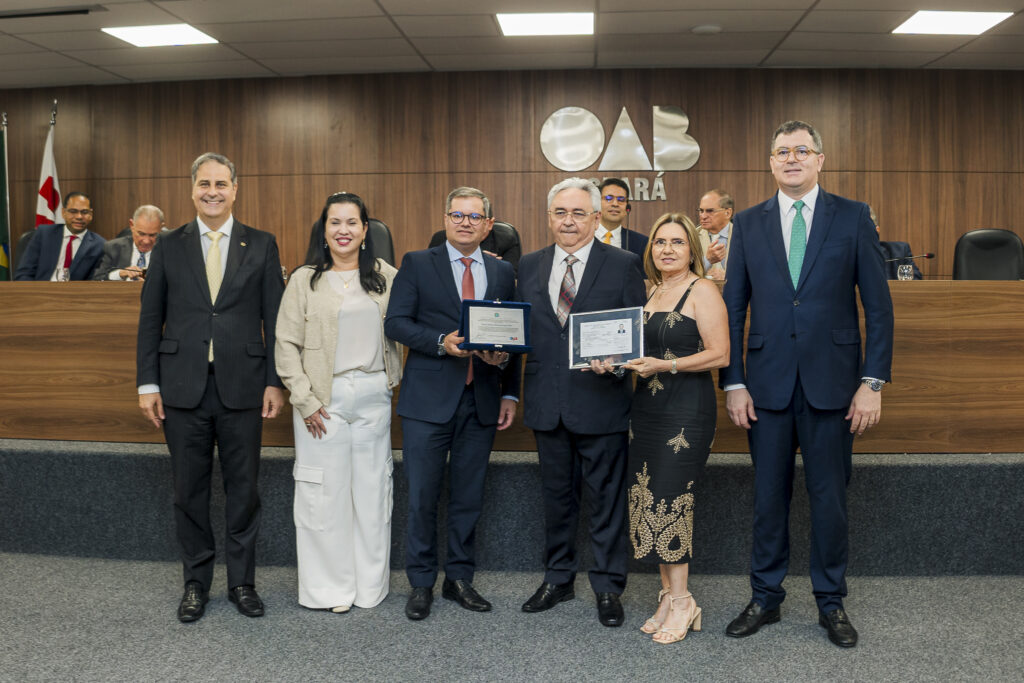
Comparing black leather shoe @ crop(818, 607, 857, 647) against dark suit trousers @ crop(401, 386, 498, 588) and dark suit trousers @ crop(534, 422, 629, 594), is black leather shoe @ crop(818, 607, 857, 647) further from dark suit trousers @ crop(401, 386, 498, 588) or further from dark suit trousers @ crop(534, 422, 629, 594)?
dark suit trousers @ crop(401, 386, 498, 588)

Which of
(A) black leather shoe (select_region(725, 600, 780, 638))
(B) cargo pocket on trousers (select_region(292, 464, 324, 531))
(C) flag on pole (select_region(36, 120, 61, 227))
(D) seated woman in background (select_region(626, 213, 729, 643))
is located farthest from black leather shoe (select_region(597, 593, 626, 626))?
(C) flag on pole (select_region(36, 120, 61, 227))

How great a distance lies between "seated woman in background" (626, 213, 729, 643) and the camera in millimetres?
2572

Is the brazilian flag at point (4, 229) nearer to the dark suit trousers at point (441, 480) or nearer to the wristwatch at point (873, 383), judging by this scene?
the dark suit trousers at point (441, 480)

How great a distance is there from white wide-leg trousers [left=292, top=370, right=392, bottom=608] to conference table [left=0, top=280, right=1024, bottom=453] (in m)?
0.67

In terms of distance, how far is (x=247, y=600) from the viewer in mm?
2850

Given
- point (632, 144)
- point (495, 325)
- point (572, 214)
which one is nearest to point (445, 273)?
point (495, 325)

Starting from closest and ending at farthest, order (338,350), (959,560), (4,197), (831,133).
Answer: (338,350), (959,560), (4,197), (831,133)

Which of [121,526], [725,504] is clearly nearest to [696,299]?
[725,504]

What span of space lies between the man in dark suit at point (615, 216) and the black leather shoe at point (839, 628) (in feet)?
6.23

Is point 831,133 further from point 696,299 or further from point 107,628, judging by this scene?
point 107,628

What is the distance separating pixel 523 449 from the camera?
11.6 ft

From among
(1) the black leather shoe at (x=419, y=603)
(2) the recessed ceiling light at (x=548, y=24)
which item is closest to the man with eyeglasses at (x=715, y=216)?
(2) the recessed ceiling light at (x=548, y=24)

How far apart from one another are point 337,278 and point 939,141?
6.17 m

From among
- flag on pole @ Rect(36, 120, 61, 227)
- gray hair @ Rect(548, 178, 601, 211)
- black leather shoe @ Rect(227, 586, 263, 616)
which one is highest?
flag on pole @ Rect(36, 120, 61, 227)
